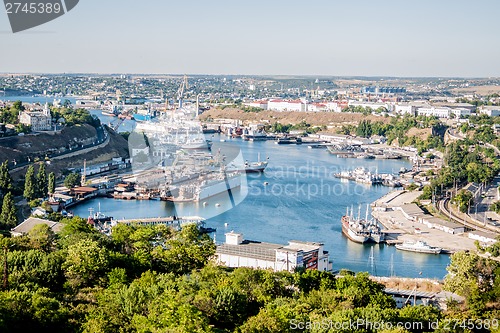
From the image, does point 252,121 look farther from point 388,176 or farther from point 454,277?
point 454,277

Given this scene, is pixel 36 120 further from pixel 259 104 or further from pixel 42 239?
pixel 259 104

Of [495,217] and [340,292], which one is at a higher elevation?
[340,292]

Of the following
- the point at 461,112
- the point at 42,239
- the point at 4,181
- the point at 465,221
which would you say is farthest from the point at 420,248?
the point at 461,112

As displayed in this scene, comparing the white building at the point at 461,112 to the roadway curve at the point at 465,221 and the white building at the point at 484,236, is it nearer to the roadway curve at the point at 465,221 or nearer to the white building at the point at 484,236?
the roadway curve at the point at 465,221

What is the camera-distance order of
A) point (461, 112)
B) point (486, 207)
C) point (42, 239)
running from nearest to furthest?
point (42, 239)
point (486, 207)
point (461, 112)

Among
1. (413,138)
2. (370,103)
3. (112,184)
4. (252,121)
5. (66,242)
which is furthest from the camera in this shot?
(370,103)

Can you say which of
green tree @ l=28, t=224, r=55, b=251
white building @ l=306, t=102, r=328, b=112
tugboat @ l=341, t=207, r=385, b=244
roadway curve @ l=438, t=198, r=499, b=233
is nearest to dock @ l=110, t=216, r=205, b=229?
tugboat @ l=341, t=207, r=385, b=244

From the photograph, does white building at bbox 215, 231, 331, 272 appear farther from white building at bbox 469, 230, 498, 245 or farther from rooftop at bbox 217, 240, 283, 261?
white building at bbox 469, 230, 498, 245


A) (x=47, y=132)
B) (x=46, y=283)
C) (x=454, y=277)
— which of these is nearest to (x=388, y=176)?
(x=47, y=132)
